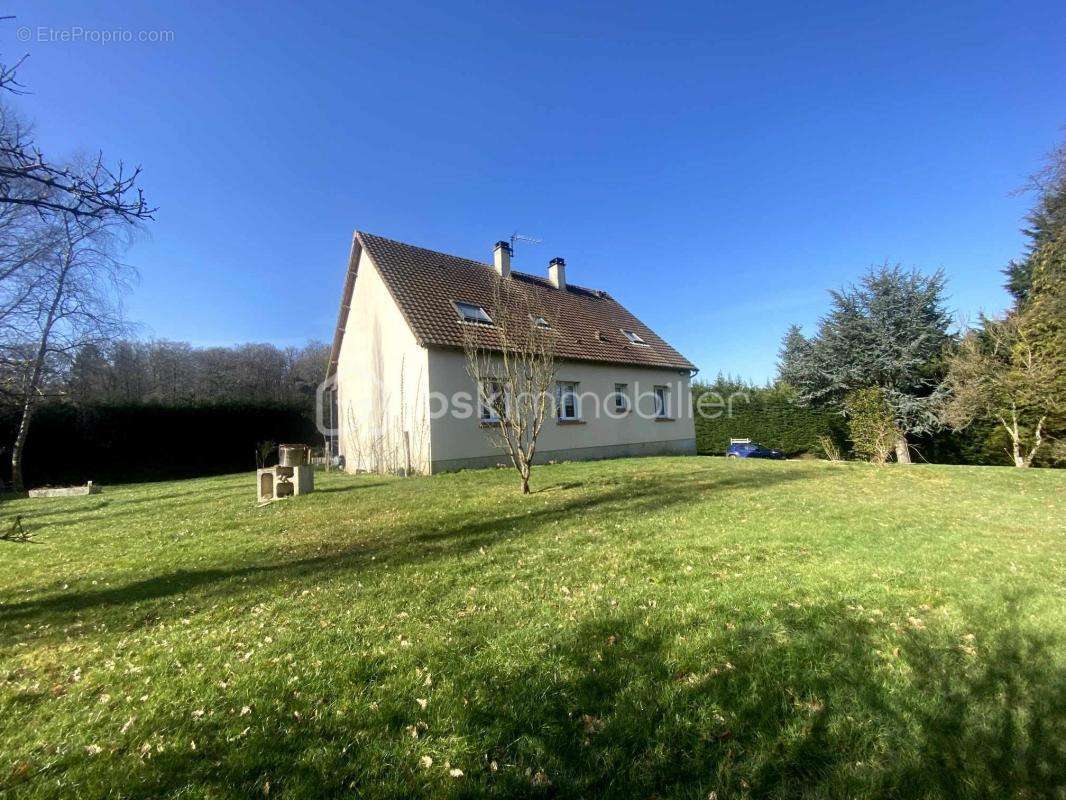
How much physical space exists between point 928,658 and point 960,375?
2043cm

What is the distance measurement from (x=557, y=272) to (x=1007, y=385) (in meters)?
16.7

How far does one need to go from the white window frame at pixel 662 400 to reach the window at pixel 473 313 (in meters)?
8.31

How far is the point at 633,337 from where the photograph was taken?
2034 cm

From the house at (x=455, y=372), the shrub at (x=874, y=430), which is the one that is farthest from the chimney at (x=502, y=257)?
the shrub at (x=874, y=430)

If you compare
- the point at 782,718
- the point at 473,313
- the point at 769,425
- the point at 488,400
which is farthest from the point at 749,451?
the point at 782,718

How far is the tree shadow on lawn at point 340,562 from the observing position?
4145 millimetres

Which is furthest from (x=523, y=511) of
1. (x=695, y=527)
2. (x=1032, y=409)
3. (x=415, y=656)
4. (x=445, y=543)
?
(x=1032, y=409)

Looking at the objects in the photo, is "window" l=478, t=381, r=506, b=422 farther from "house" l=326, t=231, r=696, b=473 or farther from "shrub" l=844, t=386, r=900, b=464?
"shrub" l=844, t=386, r=900, b=464

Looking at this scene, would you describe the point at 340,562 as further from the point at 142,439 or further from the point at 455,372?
the point at 142,439

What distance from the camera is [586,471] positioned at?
12.4 m

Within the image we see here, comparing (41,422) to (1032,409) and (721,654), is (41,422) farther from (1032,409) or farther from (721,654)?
(1032,409)

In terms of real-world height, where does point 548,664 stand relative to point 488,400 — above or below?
below

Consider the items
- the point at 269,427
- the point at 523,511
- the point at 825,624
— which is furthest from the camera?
the point at 269,427

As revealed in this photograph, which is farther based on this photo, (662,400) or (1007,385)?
(662,400)
